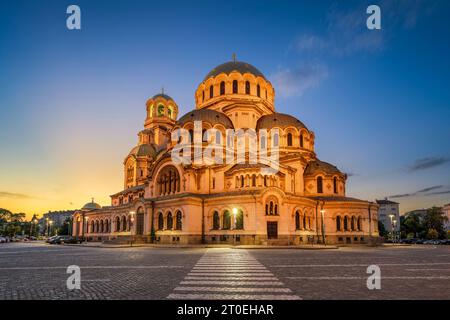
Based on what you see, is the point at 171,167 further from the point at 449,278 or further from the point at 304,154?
the point at 449,278

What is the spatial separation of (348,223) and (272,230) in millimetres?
14720

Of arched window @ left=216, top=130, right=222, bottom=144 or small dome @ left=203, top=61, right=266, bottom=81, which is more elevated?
small dome @ left=203, top=61, right=266, bottom=81

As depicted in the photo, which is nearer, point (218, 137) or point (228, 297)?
point (228, 297)

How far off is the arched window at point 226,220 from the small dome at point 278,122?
16.9 metres

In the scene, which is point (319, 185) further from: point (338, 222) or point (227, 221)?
point (227, 221)

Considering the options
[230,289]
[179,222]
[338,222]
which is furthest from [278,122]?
[230,289]

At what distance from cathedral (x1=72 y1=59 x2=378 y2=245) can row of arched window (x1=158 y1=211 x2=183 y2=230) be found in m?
0.13

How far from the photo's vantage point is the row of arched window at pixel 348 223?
47.8 meters

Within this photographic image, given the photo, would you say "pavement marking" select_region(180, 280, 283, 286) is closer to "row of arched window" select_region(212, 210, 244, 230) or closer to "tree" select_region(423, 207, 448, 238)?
"row of arched window" select_region(212, 210, 244, 230)

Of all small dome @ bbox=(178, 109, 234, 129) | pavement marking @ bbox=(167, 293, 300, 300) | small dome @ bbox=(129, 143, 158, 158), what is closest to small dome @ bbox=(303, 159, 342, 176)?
small dome @ bbox=(178, 109, 234, 129)

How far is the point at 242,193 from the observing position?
39781 mm

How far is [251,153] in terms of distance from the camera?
50344mm

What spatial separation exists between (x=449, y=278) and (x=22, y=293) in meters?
14.3

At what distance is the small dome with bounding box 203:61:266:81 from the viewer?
56.6 m
